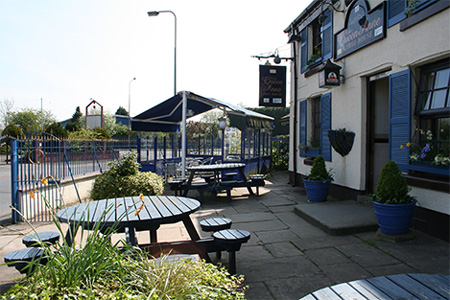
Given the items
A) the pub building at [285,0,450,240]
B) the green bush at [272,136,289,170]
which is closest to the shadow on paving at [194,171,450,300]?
the pub building at [285,0,450,240]

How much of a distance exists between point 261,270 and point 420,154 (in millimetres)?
2758

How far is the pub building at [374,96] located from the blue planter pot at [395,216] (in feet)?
1.41

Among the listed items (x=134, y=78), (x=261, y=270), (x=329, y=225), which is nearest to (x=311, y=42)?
(x=329, y=225)

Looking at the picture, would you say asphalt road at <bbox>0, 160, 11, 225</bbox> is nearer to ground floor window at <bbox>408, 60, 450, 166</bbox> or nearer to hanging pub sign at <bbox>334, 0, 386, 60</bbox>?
ground floor window at <bbox>408, 60, 450, 166</bbox>

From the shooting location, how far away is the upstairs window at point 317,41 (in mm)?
7323

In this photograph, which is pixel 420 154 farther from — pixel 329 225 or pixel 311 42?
pixel 311 42

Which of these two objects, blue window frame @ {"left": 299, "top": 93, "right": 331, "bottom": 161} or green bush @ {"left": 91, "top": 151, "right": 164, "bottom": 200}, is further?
blue window frame @ {"left": 299, "top": 93, "right": 331, "bottom": 161}

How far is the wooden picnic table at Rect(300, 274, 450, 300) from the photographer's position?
1663 mm

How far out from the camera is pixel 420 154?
4449mm

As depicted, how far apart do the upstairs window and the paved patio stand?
3674mm

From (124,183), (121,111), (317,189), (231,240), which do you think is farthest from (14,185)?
(121,111)

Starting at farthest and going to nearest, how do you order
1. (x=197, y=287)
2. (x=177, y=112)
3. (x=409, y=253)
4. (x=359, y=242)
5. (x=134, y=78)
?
1. (x=134, y=78)
2. (x=177, y=112)
3. (x=359, y=242)
4. (x=409, y=253)
5. (x=197, y=287)

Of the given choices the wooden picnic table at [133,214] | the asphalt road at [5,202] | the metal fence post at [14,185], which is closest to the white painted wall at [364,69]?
the wooden picnic table at [133,214]

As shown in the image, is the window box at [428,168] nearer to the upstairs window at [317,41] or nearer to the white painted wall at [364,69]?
the white painted wall at [364,69]
